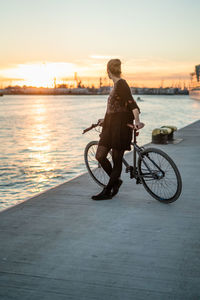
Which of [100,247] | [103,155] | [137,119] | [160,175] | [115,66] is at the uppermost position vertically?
[115,66]

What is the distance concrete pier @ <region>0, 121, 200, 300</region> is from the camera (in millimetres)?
2918

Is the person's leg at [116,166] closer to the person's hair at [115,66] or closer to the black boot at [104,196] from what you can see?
the black boot at [104,196]

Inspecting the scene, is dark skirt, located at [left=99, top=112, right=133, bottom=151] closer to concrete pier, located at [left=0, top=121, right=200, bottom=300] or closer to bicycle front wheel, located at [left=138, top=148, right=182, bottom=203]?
bicycle front wheel, located at [left=138, top=148, right=182, bottom=203]

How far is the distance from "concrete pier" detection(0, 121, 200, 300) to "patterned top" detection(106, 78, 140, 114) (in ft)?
4.08

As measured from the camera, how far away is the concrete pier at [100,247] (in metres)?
2.92

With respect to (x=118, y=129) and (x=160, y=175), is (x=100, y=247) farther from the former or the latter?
(x=118, y=129)

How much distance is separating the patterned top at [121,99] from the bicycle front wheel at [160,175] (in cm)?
63

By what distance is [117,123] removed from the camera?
5145mm

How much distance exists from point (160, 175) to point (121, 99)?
3.61ft

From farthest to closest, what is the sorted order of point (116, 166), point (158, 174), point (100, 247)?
point (116, 166)
point (158, 174)
point (100, 247)

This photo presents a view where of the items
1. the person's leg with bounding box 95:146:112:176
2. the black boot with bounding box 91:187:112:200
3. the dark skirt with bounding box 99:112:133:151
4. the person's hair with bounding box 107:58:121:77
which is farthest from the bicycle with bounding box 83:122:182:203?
the person's hair with bounding box 107:58:121:77

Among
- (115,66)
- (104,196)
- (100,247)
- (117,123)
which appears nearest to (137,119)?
(117,123)

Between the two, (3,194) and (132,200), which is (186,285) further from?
(3,194)

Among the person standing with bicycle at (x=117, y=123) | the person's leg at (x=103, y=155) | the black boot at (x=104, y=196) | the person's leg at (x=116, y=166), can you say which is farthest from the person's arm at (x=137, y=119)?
the black boot at (x=104, y=196)
